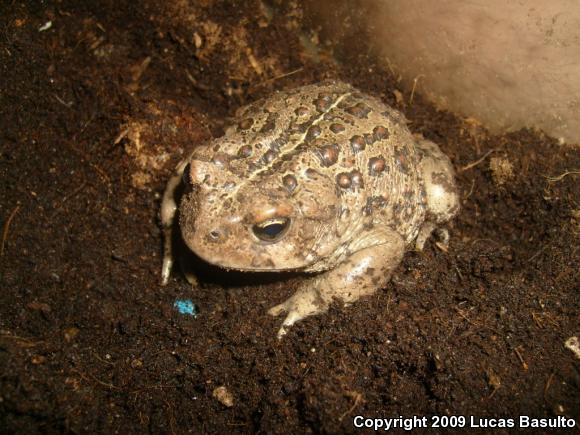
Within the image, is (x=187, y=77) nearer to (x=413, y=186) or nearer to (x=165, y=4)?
(x=165, y=4)

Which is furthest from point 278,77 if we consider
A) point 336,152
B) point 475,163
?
point 475,163

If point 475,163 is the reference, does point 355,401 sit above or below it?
below

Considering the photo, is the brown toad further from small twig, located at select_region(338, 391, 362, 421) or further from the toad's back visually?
small twig, located at select_region(338, 391, 362, 421)

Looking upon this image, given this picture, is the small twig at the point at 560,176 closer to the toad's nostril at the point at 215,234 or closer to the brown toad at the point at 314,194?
the brown toad at the point at 314,194

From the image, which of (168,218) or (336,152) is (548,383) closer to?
(336,152)

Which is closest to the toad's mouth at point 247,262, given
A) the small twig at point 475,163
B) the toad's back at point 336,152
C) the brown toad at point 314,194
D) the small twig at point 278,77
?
the brown toad at point 314,194

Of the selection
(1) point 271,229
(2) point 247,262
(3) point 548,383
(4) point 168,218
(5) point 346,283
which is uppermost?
(1) point 271,229
